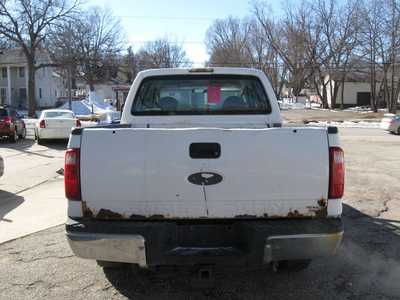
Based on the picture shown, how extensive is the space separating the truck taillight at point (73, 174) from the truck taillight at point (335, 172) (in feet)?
6.05

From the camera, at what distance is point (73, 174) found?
369cm

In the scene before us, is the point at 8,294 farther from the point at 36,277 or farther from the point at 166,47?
the point at 166,47

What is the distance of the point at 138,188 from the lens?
143 inches

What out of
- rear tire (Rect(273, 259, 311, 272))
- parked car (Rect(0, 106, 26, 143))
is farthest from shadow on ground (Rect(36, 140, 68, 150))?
rear tire (Rect(273, 259, 311, 272))

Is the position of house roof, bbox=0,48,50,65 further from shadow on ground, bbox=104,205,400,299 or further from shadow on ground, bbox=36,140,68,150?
shadow on ground, bbox=104,205,400,299

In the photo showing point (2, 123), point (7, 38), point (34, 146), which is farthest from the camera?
point (7, 38)

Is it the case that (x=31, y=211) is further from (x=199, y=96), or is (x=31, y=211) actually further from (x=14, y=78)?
(x=14, y=78)

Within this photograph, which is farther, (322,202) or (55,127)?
(55,127)

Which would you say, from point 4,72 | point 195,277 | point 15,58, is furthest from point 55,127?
point 4,72

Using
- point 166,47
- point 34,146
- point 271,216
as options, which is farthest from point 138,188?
point 166,47

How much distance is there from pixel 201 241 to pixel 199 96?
93.7 inches

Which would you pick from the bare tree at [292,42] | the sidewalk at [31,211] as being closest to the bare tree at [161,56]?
the bare tree at [292,42]

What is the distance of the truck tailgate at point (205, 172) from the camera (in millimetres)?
3598

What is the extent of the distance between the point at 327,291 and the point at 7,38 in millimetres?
45686
